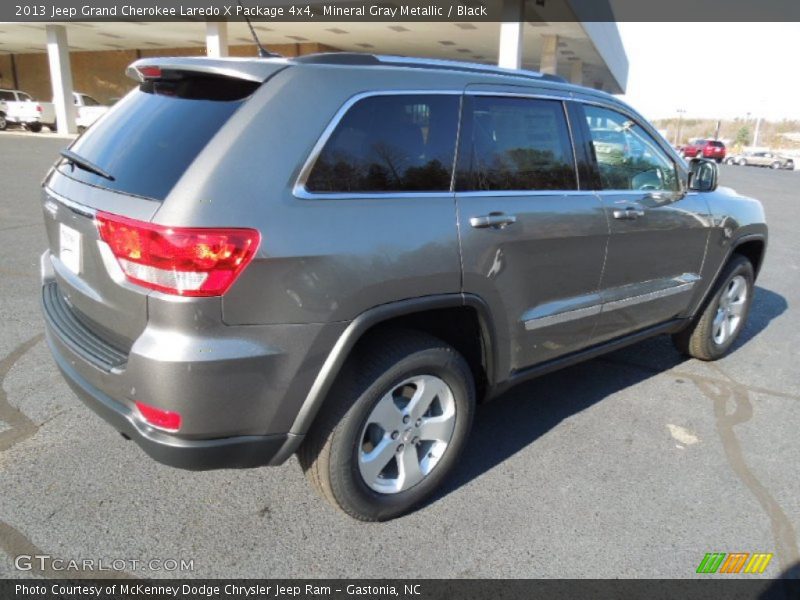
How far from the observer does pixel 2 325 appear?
4434mm

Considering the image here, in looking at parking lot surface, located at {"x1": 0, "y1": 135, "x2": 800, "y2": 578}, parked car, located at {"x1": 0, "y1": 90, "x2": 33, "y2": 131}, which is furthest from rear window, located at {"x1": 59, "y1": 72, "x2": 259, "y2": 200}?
parked car, located at {"x1": 0, "y1": 90, "x2": 33, "y2": 131}

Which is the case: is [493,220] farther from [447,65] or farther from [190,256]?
[190,256]

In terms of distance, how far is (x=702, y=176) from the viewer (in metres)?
4.02

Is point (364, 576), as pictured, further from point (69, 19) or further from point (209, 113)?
point (69, 19)

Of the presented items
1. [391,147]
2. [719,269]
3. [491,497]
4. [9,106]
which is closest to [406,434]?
[491,497]

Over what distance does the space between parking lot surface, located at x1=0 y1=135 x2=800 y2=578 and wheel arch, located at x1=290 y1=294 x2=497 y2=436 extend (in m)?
0.59

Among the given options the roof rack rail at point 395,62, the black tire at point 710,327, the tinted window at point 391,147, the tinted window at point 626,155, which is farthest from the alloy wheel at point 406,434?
the black tire at point 710,327

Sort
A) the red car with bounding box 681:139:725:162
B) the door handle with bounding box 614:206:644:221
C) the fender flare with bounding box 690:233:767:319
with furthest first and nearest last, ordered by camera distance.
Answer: the red car with bounding box 681:139:725:162, the fender flare with bounding box 690:233:767:319, the door handle with bounding box 614:206:644:221

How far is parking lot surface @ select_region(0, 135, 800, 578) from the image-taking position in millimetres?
2451

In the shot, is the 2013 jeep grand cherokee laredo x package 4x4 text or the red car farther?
the red car

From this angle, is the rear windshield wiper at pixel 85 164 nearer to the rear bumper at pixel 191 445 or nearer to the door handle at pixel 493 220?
the rear bumper at pixel 191 445

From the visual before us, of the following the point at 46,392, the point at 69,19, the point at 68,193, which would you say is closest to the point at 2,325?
the point at 46,392

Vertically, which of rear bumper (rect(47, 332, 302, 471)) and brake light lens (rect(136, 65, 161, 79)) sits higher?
brake light lens (rect(136, 65, 161, 79))

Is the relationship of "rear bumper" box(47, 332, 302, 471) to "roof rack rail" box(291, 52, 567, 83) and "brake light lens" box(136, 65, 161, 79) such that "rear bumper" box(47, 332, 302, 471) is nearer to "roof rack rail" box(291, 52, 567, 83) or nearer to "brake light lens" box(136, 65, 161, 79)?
"brake light lens" box(136, 65, 161, 79)
